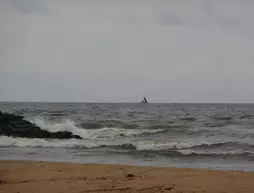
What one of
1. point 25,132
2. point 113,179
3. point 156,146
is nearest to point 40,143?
point 25,132

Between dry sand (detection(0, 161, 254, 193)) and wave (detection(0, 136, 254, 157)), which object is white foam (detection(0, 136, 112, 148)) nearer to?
wave (detection(0, 136, 254, 157))

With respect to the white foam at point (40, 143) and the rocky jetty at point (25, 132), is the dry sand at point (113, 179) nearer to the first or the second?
the white foam at point (40, 143)

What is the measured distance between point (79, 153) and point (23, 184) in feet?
17.4

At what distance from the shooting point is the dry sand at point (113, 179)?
5422 mm

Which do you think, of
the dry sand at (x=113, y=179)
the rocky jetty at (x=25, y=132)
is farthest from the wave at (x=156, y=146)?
the dry sand at (x=113, y=179)

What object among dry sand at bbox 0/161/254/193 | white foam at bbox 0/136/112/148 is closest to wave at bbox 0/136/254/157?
white foam at bbox 0/136/112/148

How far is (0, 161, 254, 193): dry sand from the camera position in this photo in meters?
5.42

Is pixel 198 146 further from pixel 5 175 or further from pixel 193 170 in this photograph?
pixel 5 175

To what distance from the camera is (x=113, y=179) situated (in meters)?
6.14

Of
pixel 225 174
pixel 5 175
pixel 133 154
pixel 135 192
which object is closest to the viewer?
pixel 135 192

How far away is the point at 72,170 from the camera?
6.95 metres

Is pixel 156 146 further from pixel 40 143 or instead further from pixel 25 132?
pixel 25 132

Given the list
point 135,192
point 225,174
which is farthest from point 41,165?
point 225,174

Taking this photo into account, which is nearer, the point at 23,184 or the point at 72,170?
the point at 23,184
